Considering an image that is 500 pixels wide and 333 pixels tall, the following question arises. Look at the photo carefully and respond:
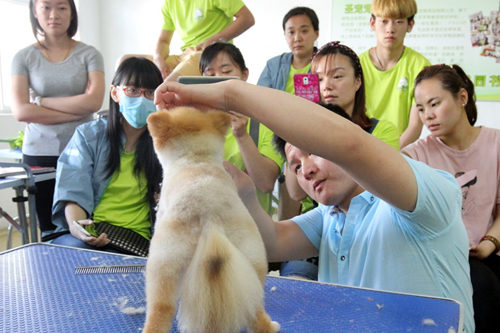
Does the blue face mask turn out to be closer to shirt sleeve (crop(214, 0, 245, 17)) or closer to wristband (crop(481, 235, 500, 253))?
shirt sleeve (crop(214, 0, 245, 17))

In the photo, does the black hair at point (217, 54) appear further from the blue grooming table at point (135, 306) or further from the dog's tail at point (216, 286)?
the dog's tail at point (216, 286)

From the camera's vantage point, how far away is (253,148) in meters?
1.51

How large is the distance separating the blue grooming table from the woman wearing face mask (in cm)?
52

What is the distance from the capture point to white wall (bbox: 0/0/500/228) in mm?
3572

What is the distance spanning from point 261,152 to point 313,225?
661 millimetres

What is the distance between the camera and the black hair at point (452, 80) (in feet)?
4.90

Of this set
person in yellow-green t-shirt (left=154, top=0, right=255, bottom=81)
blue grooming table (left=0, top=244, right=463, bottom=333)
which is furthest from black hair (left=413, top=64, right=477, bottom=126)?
person in yellow-green t-shirt (left=154, top=0, right=255, bottom=81)

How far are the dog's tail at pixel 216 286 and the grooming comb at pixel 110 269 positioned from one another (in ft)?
1.47

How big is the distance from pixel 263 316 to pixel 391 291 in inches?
13.8

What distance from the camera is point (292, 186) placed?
1482 millimetres

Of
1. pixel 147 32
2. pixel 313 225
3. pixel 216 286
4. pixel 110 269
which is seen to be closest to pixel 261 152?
pixel 313 225

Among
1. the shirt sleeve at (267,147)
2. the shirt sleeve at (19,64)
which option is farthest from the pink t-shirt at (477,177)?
the shirt sleeve at (19,64)

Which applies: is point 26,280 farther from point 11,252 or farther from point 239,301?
point 239,301

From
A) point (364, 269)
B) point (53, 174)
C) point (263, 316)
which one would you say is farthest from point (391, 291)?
point (53, 174)
